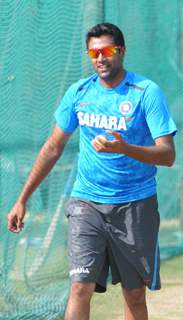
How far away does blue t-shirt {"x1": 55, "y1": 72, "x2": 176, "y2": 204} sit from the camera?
5301 millimetres

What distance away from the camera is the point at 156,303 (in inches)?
Answer: 303

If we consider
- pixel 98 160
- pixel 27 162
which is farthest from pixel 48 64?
pixel 98 160

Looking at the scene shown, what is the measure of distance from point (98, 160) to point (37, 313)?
80.7 inches

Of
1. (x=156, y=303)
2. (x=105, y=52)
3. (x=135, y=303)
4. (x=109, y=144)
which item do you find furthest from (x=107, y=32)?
(x=156, y=303)

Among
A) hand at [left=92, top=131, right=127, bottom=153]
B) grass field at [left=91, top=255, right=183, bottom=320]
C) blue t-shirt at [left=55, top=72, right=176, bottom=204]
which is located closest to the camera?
hand at [left=92, top=131, right=127, bottom=153]

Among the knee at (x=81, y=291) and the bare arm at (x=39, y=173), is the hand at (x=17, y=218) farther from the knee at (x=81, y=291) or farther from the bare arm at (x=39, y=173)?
the knee at (x=81, y=291)

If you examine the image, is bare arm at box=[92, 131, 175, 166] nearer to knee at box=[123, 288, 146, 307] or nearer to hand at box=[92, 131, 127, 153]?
hand at box=[92, 131, 127, 153]

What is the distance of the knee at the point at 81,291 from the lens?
5.39 meters

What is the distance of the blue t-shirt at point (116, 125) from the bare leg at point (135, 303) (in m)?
0.53

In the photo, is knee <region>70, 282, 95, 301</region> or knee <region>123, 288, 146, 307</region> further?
knee <region>123, 288, 146, 307</region>

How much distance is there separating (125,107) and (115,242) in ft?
2.38

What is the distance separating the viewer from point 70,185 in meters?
7.80

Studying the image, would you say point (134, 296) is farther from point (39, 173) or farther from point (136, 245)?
point (39, 173)

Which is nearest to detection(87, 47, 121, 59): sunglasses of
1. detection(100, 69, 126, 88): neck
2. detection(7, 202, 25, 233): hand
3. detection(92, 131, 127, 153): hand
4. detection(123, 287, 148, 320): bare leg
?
detection(100, 69, 126, 88): neck
